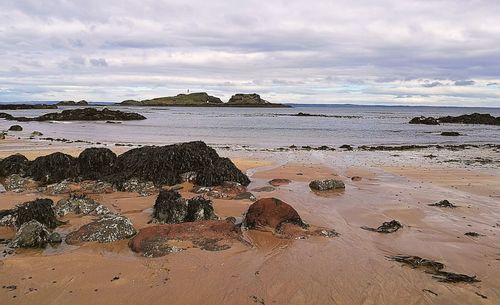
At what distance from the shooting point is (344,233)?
7.89 metres

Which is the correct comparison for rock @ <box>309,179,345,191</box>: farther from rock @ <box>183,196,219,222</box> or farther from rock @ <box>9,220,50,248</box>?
rock @ <box>9,220,50,248</box>

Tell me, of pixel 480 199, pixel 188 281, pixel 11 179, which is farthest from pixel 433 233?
pixel 11 179

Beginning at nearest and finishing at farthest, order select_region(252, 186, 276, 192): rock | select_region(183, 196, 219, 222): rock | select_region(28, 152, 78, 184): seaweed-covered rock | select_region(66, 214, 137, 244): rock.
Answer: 1. select_region(66, 214, 137, 244): rock
2. select_region(183, 196, 219, 222): rock
3. select_region(252, 186, 276, 192): rock
4. select_region(28, 152, 78, 184): seaweed-covered rock

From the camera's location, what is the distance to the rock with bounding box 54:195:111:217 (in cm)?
873

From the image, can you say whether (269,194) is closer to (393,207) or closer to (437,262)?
(393,207)

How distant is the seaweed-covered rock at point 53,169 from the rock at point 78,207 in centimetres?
363

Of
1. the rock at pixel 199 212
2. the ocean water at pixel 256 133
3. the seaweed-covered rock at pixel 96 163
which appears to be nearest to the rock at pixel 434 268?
the rock at pixel 199 212

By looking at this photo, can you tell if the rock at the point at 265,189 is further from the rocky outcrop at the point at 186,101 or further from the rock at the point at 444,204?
the rocky outcrop at the point at 186,101

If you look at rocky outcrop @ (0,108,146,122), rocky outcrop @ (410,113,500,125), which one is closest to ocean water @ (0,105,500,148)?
rocky outcrop @ (0,108,146,122)

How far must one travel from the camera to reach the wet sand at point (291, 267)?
5305mm

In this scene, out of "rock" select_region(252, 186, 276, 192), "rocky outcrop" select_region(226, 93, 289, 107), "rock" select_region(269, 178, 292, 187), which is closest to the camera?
"rock" select_region(252, 186, 276, 192)

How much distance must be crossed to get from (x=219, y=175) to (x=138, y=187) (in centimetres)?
226

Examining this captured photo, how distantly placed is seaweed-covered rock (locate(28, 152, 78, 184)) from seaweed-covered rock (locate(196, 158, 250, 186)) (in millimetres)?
3645

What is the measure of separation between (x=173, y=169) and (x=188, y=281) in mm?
7418
